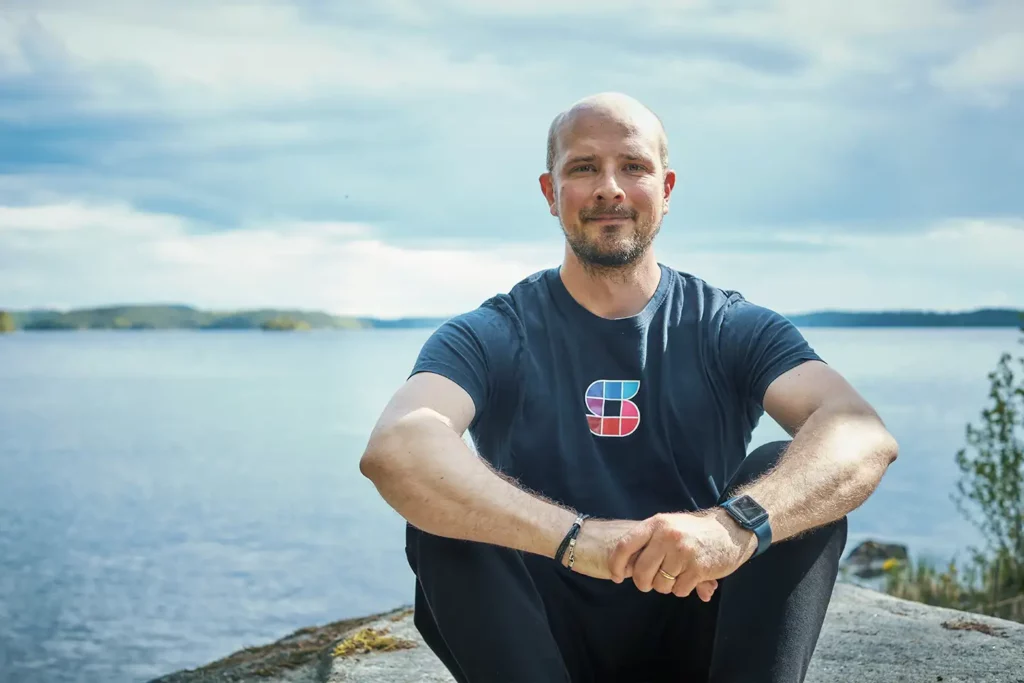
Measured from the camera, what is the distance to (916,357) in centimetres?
6319

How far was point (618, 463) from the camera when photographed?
106 inches

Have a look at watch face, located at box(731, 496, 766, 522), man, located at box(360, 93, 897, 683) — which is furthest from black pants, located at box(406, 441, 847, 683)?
watch face, located at box(731, 496, 766, 522)

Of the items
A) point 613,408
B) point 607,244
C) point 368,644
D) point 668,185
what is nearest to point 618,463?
point 613,408

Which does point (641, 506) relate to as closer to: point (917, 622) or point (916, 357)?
point (917, 622)

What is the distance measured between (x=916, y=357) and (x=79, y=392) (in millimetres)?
51257

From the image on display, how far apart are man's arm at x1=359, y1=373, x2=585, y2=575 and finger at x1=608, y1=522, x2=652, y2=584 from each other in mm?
137

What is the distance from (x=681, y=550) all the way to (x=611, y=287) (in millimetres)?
970

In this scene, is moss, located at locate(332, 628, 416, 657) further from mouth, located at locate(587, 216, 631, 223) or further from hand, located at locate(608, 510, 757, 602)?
mouth, located at locate(587, 216, 631, 223)

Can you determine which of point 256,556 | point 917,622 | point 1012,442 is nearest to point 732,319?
point 917,622

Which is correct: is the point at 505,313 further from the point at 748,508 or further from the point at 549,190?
the point at 748,508

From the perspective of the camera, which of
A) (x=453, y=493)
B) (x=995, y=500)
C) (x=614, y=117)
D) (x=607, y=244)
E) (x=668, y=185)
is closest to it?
(x=453, y=493)

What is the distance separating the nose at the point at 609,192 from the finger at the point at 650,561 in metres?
1.11

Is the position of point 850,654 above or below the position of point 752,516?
below

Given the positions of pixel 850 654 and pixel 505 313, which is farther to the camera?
pixel 850 654
